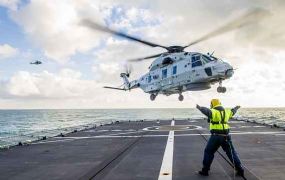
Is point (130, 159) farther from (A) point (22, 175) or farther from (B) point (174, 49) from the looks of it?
(B) point (174, 49)

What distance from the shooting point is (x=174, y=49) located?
27.4 m

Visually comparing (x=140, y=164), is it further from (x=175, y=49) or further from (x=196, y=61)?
(x=175, y=49)

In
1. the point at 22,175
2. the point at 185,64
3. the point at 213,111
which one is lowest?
the point at 22,175

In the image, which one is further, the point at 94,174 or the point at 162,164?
the point at 162,164

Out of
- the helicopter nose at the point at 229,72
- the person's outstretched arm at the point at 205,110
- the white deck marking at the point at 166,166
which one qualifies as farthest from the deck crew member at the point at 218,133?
the helicopter nose at the point at 229,72

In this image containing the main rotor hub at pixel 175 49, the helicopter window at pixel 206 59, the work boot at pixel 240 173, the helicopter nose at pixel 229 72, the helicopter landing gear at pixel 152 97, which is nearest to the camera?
the work boot at pixel 240 173

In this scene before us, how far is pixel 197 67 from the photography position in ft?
80.2

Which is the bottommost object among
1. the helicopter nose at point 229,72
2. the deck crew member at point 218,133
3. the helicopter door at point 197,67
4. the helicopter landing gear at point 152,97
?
the deck crew member at point 218,133

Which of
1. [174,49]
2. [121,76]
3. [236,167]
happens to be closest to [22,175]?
[236,167]

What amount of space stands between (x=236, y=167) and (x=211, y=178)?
0.89 m

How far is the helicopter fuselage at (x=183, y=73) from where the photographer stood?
2334cm

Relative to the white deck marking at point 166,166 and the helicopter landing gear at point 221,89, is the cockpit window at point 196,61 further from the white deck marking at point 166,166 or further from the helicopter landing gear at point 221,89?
the white deck marking at point 166,166

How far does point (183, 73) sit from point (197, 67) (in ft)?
4.81

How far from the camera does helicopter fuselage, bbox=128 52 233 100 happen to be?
2334 cm
